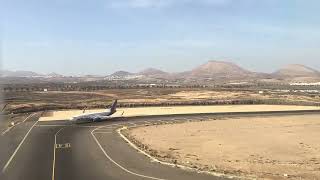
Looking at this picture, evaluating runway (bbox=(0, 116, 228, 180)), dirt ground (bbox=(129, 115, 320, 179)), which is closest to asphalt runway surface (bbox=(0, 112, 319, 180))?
runway (bbox=(0, 116, 228, 180))

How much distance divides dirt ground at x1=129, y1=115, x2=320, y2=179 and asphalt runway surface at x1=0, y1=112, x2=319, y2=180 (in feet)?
14.7

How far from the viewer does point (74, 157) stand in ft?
195

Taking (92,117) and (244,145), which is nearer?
(244,145)

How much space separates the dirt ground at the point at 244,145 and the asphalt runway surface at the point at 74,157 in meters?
4.49

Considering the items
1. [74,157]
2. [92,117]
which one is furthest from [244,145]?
[92,117]

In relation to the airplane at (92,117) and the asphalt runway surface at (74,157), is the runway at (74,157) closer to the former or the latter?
the asphalt runway surface at (74,157)

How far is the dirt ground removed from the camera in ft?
170

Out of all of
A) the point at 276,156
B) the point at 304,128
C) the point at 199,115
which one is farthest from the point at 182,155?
the point at 199,115

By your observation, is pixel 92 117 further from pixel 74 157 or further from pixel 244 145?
pixel 244 145

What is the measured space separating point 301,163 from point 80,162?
94.2 feet

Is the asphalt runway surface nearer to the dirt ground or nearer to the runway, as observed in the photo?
the runway

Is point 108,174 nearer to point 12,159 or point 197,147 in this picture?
point 12,159

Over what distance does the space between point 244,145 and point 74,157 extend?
2801 centimetres

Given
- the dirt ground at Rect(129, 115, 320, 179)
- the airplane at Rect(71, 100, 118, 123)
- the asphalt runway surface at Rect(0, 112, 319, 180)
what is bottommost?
the dirt ground at Rect(129, 115, 320, 179)
